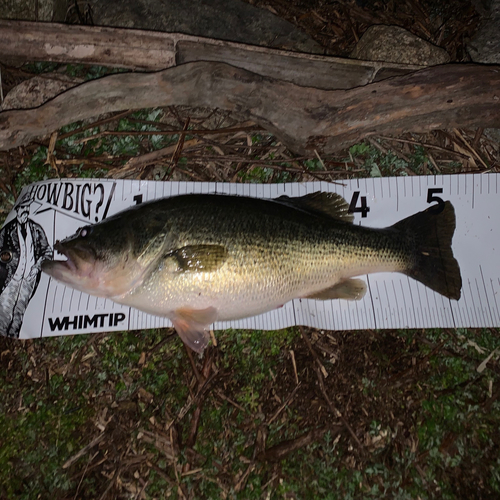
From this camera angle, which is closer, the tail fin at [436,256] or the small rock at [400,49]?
the tail fin at [436,256]

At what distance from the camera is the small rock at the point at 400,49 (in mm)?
3455

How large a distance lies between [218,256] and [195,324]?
1.89ft

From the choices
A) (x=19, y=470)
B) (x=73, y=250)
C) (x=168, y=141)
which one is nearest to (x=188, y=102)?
(x=168, y=141)

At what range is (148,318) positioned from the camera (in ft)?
10.2

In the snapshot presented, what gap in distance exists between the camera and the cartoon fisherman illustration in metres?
3.01

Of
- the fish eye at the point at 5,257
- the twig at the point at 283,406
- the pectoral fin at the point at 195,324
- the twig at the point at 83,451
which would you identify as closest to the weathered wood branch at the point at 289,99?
the fish eye at the point at 5,257

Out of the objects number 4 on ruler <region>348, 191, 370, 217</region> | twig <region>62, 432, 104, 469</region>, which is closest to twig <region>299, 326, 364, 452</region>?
number 4 on ruler <region>348, 191, 370, 217</region>

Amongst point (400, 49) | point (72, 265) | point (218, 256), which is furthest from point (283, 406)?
point (400, 49)

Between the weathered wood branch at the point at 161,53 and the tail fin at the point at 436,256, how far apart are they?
4.44ft

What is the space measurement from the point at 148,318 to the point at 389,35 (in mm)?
3481

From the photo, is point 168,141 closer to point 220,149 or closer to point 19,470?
point 220,149

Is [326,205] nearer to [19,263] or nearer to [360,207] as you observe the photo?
[360,207]

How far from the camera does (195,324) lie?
275 cm

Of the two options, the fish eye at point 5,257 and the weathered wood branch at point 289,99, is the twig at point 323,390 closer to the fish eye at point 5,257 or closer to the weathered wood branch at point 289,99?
the weathered wood branch at point 289,99
